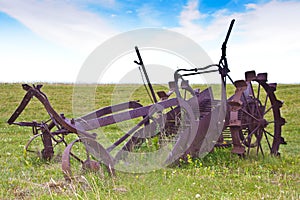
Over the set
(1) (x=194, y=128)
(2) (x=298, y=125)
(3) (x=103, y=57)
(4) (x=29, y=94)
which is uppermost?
(3) (x=103, y=57)

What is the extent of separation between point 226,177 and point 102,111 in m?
2.59

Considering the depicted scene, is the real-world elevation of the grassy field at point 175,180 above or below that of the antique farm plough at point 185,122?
below

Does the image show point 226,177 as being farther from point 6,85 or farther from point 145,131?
point 6,85

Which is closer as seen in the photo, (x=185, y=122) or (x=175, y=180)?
(x=175, y=180)

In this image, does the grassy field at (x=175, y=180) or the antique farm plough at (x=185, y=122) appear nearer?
the grassy field at (x=175, y=180)

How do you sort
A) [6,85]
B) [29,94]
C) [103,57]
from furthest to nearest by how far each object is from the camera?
[6,85] → [103,57] → [29,94]

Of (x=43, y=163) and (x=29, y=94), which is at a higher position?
(x=29, y=94)

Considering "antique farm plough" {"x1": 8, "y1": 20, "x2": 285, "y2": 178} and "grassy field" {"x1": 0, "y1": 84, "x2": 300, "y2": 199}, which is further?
"antique farm plough" {"x1": 8, "y1": 20, "x2": 285, "y2": 178}

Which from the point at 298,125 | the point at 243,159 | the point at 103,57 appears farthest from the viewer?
the point at 298,125

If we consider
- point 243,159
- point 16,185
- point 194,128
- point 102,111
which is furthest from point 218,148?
point 16,185

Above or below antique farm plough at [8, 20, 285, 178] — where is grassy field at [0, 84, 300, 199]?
below

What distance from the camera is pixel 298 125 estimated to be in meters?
12.8

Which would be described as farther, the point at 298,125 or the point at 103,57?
the point at 298,125

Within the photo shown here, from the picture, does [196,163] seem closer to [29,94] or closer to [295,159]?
[295,159]
